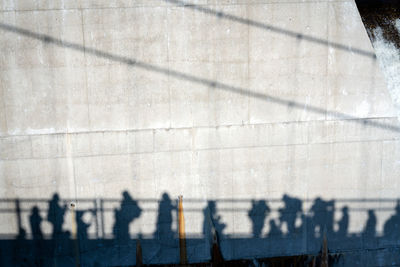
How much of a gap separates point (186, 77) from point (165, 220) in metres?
3.38

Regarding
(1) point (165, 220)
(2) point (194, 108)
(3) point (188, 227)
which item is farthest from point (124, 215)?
(2) point (194, 108)

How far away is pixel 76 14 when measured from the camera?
312 inches

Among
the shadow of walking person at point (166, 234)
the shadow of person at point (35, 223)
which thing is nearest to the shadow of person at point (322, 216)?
the shadow of walking person at point (166, 234)

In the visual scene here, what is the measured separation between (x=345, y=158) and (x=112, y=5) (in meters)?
6.38

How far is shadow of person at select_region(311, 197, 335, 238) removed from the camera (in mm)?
8797

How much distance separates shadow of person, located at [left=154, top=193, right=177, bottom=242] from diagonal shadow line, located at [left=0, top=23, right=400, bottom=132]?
2794mm

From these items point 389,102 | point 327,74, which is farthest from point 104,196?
point 389,102

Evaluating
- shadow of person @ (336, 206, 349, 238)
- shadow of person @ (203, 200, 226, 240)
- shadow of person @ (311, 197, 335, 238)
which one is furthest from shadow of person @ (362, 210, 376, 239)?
shadow of person @ (203, 200, 226, 240)

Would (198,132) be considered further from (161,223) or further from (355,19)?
(355,19)

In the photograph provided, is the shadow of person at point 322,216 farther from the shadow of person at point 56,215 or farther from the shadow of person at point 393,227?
the shadow of person at point 56,215

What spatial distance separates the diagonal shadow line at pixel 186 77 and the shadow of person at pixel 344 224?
2.16 meters

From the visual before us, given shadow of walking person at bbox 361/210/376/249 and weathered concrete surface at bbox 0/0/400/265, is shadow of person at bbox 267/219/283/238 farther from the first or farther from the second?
shadow of walking person at bbox 361/210/376/249

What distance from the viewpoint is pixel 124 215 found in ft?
28.1

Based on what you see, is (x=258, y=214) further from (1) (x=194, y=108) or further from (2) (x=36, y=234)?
(2) (x=36, y=234)
